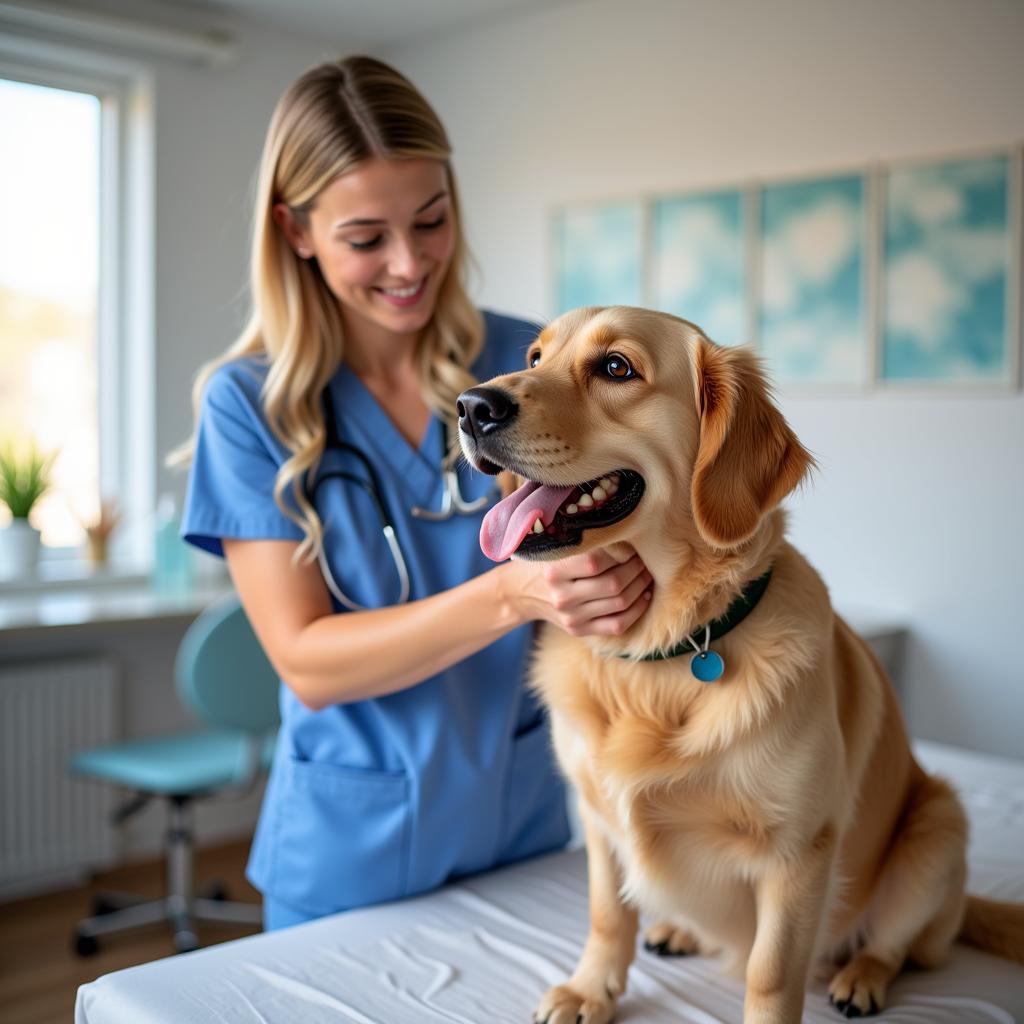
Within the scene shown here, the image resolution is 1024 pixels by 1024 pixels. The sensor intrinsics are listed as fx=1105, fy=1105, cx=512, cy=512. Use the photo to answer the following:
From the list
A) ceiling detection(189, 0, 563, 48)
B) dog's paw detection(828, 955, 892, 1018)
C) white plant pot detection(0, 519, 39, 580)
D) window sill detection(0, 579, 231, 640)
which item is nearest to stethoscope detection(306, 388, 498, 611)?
dog's paw detection(828, 955, 892, 1018)

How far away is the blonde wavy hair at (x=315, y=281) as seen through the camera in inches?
53.6

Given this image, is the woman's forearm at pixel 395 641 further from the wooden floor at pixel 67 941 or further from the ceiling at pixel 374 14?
the ceiling at pixel 374 14

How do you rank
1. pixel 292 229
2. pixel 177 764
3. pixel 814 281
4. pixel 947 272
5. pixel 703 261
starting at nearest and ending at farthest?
pixel 292 229 < pixel 177 764 < pixel 947 272 < pixel 814 281 < pixel 703 261

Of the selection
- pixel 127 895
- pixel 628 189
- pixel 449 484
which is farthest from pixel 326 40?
pixel 449 484

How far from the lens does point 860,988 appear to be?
1217mm

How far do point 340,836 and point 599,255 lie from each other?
2.91 meters

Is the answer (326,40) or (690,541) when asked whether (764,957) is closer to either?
(690,541)

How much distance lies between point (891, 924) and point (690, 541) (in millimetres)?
518

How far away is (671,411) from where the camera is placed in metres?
1.14

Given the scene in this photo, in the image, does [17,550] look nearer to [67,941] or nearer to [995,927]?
[67,941]

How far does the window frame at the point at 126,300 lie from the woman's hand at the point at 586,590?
2.89m

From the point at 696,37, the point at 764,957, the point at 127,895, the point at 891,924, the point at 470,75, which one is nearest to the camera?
the point at 764,957

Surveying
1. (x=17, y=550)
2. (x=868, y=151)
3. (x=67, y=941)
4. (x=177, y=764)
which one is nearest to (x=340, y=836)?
(x=177, y=764)

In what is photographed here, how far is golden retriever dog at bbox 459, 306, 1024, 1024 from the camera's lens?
1.07 metres
